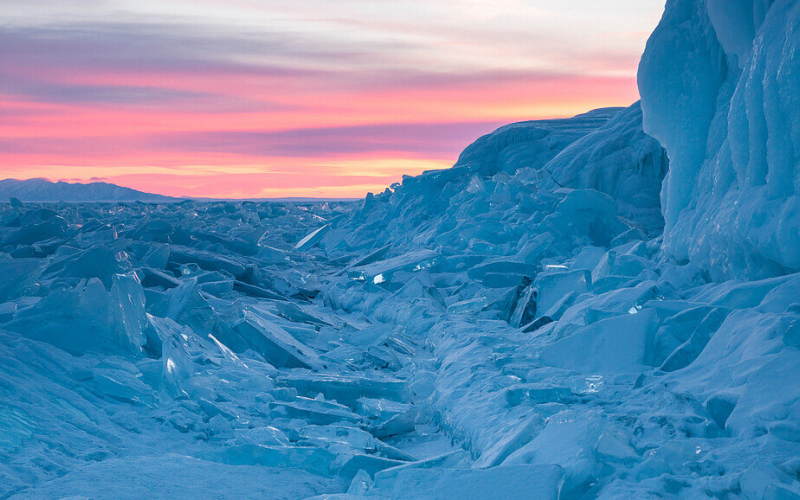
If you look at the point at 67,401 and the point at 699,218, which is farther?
the point at 699,218

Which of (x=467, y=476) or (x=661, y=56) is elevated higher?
(x=661, y=56)

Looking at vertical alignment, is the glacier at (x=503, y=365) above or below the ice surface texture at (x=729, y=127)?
below

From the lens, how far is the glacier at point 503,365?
2537mm

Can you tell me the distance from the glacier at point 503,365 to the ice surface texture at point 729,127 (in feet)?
0.06

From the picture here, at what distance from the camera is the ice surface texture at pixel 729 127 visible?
420cm

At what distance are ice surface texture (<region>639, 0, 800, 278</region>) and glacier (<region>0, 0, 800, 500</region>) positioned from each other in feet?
0.06

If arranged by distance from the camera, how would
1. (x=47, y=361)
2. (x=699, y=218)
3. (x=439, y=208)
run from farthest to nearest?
(x=439, y=208) → (x=699, y=218) → (x=47, y=361)

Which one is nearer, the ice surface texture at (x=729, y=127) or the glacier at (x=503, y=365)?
the glacier at (x=503, y=365)

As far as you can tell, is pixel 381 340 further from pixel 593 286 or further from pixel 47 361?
pixel 47 361

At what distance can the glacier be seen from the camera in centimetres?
254

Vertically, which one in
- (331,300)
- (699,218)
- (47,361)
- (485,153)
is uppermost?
(485,153)

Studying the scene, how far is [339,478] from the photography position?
128 inches

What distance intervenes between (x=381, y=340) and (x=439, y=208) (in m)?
9.79

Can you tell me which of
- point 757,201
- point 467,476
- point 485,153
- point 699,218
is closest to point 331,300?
point 699,218
